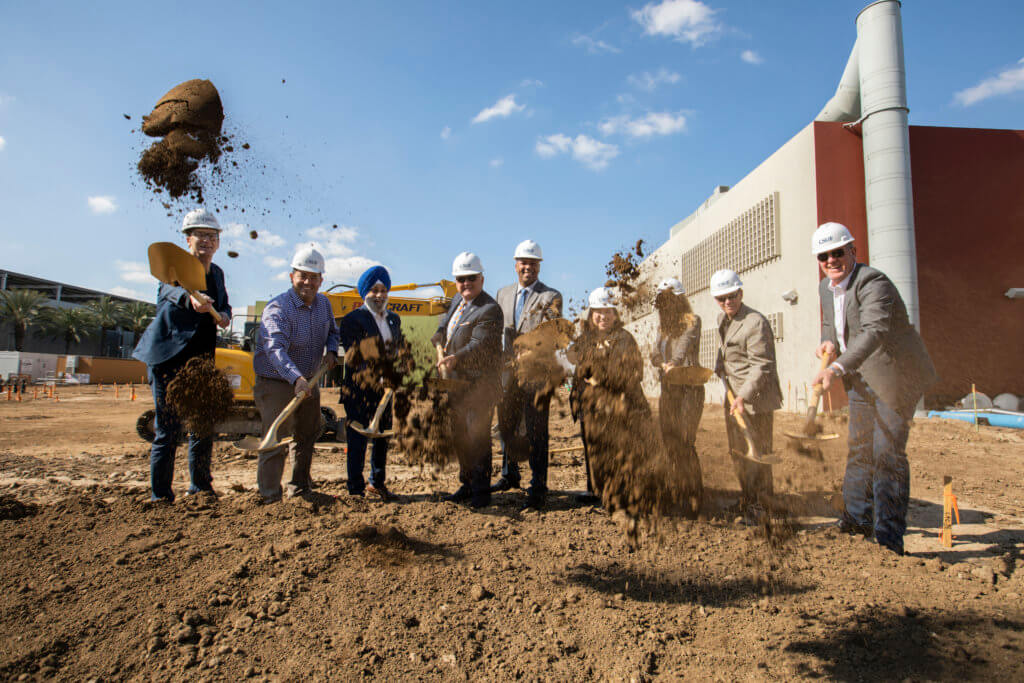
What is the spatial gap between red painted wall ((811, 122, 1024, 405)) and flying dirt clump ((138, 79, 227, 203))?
12082 millimetres

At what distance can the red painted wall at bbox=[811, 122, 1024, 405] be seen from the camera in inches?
472

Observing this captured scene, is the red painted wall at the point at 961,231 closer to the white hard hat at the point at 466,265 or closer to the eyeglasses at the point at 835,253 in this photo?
the eyeglasses at the point at 835,253

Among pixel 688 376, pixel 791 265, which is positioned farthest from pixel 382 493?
pixel 791 265

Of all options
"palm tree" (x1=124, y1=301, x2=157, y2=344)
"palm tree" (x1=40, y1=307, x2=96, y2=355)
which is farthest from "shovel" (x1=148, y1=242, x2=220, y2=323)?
"palm tree" (x1=124, y1=301, x2=157, y2=344)

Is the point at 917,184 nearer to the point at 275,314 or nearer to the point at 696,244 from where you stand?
the point at 696,244

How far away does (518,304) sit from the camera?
4.35m

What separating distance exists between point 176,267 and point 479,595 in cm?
276

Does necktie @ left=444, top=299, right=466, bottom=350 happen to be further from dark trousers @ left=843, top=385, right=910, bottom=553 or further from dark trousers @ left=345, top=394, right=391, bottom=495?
dark trousers @ left=843, top=385, right=910, bottom=553

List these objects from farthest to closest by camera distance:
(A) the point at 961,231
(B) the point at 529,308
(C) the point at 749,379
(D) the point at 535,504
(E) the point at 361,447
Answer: (A) the point at 961,231, (B) the point at 529,308, (E) the point at 361,447, (D) the point at 535,504, (C) the point at 749,379

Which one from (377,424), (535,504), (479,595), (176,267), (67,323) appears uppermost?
(67,323)

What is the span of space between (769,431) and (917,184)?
466 inches

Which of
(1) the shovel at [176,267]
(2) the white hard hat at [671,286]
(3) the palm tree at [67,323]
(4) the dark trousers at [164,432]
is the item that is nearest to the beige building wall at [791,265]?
(2) the white hard hat at [671,286]

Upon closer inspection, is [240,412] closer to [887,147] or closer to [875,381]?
[875,381]

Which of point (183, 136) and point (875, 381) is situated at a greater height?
point (183, 136)
